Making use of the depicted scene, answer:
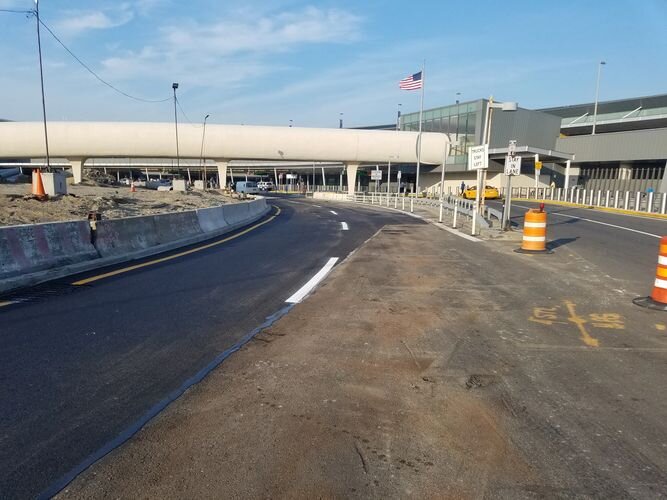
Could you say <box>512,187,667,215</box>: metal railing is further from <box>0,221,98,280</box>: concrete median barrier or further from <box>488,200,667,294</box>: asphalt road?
<box>0,221,98,280</box>: concrete median barrier

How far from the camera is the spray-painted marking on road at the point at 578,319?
6.36m

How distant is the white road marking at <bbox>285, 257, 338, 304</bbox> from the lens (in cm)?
764

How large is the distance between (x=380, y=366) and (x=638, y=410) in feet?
7.24

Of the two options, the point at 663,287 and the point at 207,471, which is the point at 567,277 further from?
the point at 207,471

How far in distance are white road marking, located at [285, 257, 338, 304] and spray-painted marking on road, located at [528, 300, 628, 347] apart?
343cm

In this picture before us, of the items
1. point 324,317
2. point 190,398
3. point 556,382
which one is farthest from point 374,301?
point 190,398

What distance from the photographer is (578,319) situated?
667 cm

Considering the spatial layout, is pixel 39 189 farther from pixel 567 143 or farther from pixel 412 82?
pixel 567 143

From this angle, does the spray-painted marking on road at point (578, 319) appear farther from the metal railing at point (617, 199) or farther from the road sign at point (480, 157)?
the metal railing at point (617, 199)

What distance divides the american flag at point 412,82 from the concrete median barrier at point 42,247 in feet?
99.2

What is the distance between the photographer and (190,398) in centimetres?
405

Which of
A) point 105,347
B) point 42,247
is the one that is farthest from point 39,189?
point 105,347

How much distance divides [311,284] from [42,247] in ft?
16.9

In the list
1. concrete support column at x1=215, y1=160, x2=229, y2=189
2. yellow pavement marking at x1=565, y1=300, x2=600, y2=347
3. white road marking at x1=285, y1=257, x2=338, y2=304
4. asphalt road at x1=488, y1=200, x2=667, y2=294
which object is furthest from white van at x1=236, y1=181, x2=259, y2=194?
yellow pavement marking at x1=565, y1=300, x2=600, y2=347
